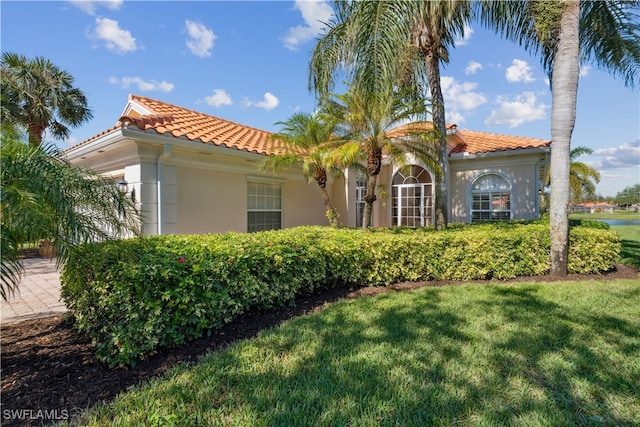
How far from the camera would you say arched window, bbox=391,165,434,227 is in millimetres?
13977

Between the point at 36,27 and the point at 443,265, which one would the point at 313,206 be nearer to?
the point at 443,265

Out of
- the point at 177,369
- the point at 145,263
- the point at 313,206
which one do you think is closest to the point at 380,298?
the point at 177,369

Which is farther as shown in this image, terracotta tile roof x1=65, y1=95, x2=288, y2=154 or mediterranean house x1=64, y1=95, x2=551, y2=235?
mediterranean house x1=64, y1=95, x2=551, y2=235

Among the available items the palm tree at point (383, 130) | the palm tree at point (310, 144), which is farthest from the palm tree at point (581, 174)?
the palm tree at point (310, 144)

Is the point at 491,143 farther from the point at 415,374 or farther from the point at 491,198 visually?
the point at 415,374

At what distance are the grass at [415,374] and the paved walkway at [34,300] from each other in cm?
267

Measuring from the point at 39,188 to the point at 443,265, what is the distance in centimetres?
721

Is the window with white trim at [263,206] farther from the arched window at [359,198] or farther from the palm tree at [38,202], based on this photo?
the palm tree at [38,202]

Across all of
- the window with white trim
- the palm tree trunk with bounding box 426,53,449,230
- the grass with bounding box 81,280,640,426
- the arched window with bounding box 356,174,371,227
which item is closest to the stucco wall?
the window with white trim

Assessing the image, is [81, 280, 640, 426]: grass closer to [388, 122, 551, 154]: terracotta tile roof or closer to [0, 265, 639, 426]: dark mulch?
[0, 265, 639, 426]: dark mulch

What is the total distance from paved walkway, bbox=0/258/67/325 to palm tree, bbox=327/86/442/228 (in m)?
7.27

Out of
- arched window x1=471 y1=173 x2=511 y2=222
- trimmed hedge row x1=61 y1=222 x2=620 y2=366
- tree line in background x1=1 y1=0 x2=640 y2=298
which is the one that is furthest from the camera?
arched window x1=471 y1=173 x2=511 y2=222

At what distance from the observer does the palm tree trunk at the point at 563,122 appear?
6.74m

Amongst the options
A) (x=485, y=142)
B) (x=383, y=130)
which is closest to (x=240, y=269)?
(x=383, y=130)
